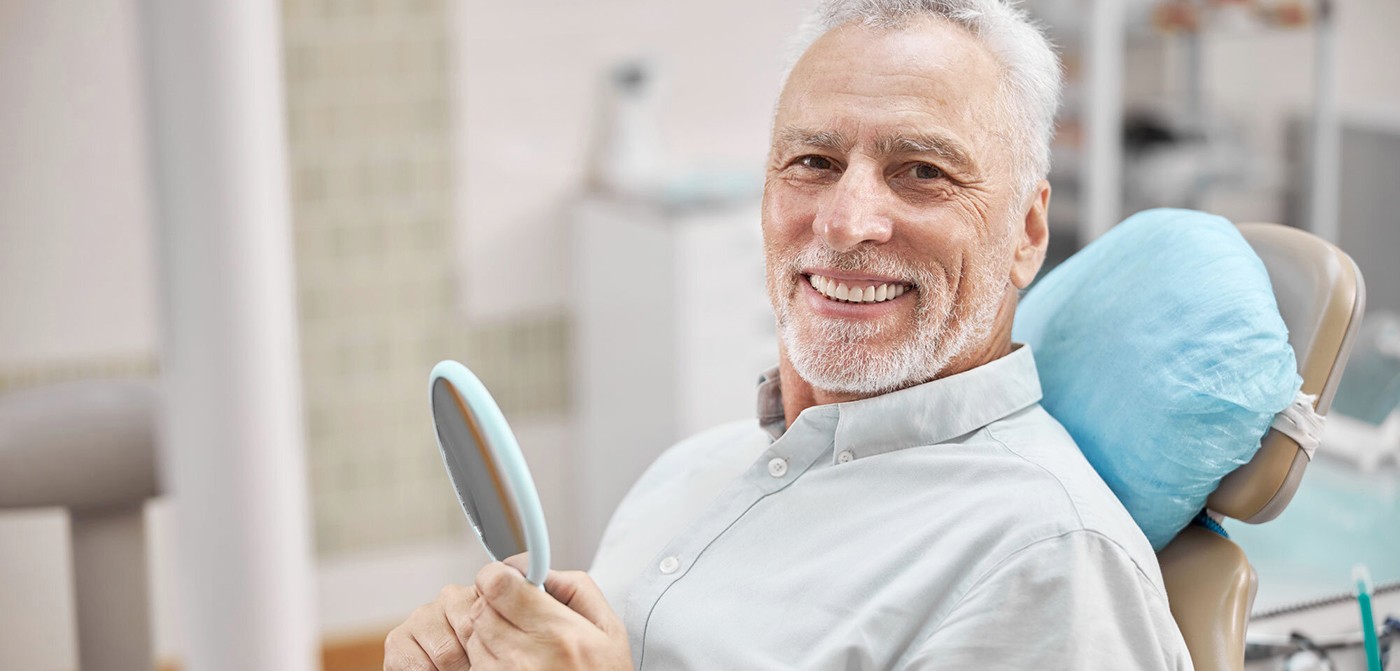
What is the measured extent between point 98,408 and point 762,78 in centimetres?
247

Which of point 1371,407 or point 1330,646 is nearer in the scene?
point 1330,646

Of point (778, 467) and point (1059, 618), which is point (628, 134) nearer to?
point (778, 467)

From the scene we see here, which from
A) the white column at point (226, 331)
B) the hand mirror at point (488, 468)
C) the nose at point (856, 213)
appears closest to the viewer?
the white column at point (226, 331)

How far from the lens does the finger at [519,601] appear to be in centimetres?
91

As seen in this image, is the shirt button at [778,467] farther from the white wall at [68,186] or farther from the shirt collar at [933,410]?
the white wall at [68,186]

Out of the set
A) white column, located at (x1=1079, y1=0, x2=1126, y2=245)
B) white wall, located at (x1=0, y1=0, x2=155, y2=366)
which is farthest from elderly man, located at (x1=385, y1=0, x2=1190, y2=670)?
white column, located at (x1=1079, y1=0, x2=1126, y2=245)

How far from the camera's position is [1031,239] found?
130 centimetres

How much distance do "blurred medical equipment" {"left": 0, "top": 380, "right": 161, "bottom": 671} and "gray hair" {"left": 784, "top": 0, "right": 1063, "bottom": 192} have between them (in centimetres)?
72

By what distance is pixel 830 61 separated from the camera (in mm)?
1225

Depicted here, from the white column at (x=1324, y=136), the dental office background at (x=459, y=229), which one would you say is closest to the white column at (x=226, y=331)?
the dental office background at (x=459, y=229)

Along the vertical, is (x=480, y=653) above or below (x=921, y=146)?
below

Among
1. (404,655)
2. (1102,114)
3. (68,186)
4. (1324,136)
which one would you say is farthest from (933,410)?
(1324,136)

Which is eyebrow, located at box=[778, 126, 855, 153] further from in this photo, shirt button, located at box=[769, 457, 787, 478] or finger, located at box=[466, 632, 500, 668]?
finger, located at box=[466, 632, 500, 668]

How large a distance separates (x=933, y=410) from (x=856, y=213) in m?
0.19
